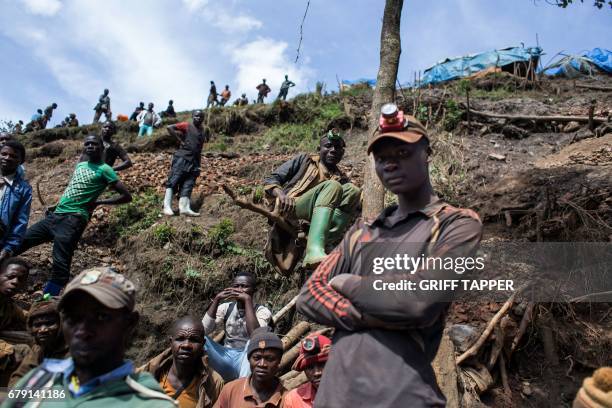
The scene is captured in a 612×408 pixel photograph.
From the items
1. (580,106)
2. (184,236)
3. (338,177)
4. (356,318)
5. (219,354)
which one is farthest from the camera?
(580,106)

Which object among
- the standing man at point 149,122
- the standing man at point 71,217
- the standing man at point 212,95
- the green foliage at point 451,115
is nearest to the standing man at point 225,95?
the standing man at point 212,95

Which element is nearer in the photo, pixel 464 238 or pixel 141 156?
pixel 464 238

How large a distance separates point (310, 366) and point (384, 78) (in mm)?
2857

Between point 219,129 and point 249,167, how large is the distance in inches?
189

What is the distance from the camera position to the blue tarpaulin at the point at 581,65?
1552cm

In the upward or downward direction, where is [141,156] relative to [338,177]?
upward

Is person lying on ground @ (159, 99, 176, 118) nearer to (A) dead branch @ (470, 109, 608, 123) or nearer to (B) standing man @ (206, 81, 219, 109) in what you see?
(B) standing man @ (206, 81, 219, 109)

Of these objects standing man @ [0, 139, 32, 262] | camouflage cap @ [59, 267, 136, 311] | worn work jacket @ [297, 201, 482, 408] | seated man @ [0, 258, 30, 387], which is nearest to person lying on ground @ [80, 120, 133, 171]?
standing man @ [0, 139, 32, 262]

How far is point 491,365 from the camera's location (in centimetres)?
506

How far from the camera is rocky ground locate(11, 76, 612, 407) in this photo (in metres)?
5.28

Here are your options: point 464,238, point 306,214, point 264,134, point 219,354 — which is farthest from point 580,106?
point 464,238

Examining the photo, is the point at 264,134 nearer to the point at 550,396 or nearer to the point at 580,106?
the point at 580,106

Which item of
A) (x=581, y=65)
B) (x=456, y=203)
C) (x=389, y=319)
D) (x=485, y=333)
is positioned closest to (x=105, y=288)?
(x=389, y=319)

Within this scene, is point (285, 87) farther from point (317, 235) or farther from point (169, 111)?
point (317, 235)
